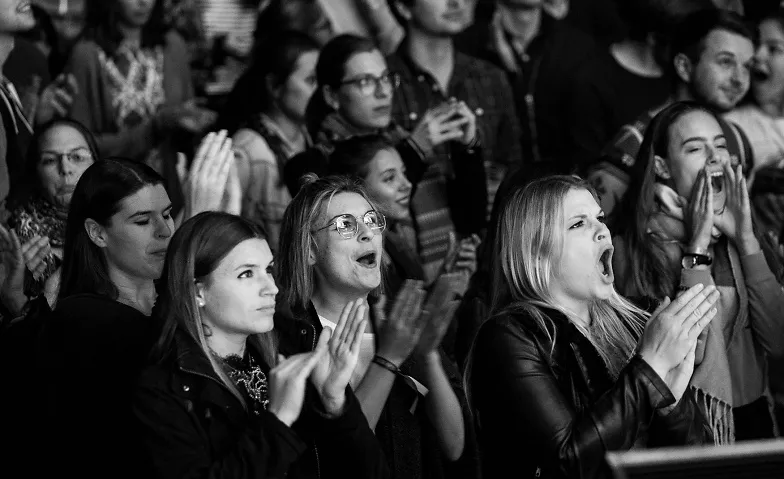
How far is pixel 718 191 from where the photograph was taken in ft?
16.0

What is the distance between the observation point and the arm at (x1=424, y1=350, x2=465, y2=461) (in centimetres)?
368

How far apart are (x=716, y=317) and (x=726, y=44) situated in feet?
5.18

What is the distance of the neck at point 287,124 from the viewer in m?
5.96

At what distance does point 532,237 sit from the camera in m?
3.75

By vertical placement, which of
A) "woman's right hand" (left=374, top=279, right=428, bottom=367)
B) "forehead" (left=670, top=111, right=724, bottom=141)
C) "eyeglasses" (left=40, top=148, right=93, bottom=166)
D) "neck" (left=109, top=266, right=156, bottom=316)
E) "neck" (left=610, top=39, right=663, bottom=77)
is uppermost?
"neck" (left=610, top=39, right=663, bottom=77)

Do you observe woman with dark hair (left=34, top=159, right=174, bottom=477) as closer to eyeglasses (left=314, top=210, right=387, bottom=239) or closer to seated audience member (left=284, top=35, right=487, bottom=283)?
eyeglasses (left=314, top=210, right=387, bottom=239)

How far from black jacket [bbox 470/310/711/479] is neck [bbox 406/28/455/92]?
269 cm

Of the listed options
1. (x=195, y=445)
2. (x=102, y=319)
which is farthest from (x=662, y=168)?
(x=195, y=445)

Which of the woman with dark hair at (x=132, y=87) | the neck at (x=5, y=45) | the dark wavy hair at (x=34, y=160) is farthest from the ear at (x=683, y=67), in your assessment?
the neck at (x=5, y=45)

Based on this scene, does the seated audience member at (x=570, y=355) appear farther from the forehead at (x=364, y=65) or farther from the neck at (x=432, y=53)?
the neck at (x=432, y=53)

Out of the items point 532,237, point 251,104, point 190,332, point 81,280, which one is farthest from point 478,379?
point 251,104

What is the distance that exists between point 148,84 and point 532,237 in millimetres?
3220

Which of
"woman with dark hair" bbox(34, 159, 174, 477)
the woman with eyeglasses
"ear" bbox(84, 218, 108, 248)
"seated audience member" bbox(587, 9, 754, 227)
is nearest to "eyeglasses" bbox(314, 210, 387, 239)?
the woman with eyeglasses

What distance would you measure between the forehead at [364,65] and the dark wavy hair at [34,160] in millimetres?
1188
